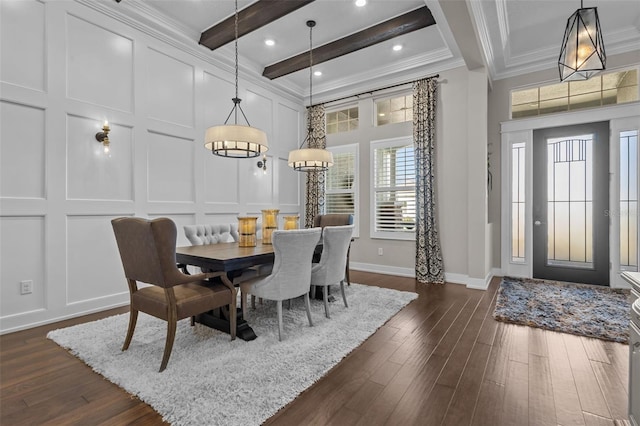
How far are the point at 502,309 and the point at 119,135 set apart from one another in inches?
192

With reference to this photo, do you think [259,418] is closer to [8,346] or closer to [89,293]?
[8,346]

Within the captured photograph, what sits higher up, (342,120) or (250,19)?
(250,19)

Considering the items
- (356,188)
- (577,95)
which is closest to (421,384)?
(356,188)

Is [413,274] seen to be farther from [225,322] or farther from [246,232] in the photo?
[225,322]

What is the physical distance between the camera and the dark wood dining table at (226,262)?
2.38 m

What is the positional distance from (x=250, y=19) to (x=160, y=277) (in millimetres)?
3244

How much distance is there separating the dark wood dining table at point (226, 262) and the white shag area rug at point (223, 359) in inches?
3.4

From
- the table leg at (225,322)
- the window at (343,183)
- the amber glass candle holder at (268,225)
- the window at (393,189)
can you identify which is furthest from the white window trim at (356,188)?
the table leg at (225,322)

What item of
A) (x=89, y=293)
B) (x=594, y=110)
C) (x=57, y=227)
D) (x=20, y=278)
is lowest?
(x=89, y=293)

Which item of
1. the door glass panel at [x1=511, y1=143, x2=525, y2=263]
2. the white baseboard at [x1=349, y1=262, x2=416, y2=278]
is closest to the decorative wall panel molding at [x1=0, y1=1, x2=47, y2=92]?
the white baseboard at [x1=349, y1=262, x2=416, y2=278]

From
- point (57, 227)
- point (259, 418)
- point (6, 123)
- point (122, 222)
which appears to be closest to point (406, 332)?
point (259, 418)

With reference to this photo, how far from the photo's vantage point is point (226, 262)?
233cm

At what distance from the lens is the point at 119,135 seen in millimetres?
3531

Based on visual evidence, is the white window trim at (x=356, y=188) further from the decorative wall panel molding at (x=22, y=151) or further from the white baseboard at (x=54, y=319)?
the decorative wall panel molding at (x=22, y=151)
